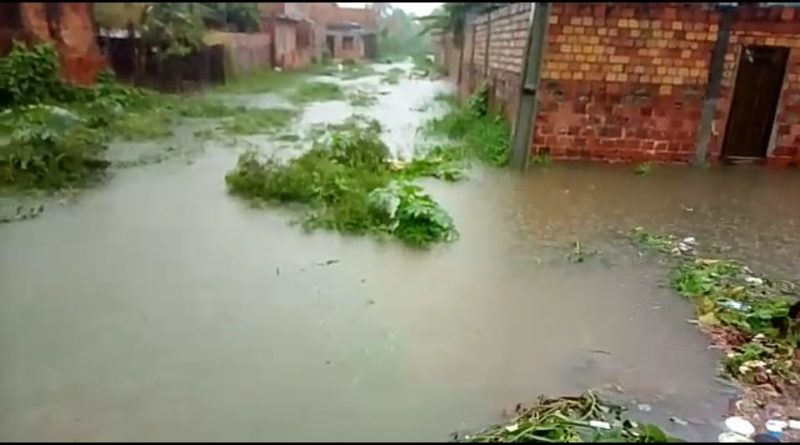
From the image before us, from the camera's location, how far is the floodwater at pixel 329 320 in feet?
8.27

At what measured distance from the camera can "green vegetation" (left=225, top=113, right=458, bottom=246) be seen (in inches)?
195

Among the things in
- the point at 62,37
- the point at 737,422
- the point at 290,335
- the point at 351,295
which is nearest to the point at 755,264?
the point at 737,422

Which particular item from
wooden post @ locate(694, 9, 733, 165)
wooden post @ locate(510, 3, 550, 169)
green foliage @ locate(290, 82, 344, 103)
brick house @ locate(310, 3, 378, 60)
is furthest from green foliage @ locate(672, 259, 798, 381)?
brick house @ locate(310, 3, 378, 60)

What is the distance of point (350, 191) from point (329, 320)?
230 centimetres

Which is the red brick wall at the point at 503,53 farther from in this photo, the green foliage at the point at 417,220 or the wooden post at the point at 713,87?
the green foliage at the point at 417,220

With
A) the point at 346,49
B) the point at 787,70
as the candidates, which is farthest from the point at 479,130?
the point at 346,49

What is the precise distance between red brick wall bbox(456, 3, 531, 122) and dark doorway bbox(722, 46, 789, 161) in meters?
2.43

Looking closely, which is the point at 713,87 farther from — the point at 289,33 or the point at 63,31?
the point at 289,33

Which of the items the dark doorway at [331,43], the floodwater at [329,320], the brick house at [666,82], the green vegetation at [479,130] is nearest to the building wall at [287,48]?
the dark doorway at [331,43]

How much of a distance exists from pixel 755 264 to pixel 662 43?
3561mm

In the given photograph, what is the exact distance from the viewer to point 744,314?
371 centimetres

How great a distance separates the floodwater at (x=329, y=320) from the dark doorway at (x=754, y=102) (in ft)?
6.48

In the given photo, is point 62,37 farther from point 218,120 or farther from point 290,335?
point 290,335

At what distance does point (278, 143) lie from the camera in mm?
8703
